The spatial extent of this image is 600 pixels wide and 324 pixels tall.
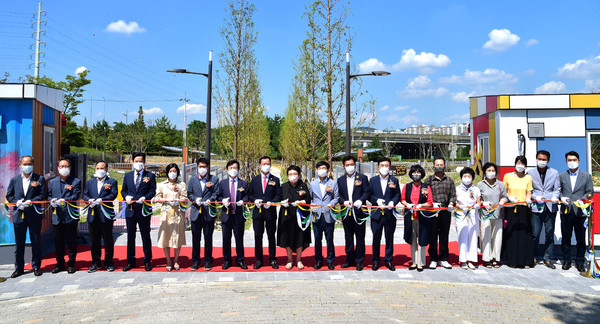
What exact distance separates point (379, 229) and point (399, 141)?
78.0 meters

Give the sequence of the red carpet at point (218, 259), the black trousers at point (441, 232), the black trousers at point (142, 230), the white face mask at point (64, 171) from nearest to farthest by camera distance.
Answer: the white face mask at point (64, 171)
the black trousers at point (142, 230)
the black trousers at point (441, 232)
the red carpet at point (218, 259)

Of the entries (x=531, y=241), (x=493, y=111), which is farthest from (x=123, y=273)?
(x=493, y=111)

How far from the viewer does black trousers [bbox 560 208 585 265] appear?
25.1 ft

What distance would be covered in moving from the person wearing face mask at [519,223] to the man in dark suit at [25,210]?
7.70 m

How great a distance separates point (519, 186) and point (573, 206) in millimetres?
885

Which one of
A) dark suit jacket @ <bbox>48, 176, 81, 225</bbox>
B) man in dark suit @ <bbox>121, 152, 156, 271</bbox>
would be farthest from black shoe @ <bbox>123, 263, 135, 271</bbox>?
dark suit jacket @ <bbox>48, 176, 81, 225</bbox>

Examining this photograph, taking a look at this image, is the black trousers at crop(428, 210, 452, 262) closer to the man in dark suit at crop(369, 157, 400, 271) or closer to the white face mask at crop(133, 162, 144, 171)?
the man in dark suit at crop(369, 157, 400, 271)

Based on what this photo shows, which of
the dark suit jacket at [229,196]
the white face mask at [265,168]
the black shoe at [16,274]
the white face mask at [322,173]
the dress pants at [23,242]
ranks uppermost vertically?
the white face mask at [265,168]

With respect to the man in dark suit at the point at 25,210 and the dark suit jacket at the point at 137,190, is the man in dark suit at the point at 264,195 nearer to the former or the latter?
the dark suit jacket at the point at 137,190

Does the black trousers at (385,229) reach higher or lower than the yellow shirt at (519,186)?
lower

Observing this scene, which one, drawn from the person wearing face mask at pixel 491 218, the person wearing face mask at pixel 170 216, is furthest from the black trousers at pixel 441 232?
the person wearing face mask at pixel 170 216

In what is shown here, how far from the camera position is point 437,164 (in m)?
7.60

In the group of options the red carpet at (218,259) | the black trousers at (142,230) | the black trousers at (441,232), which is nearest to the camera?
the black trousers at (142,230)

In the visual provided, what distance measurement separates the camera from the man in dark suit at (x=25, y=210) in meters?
7.27
